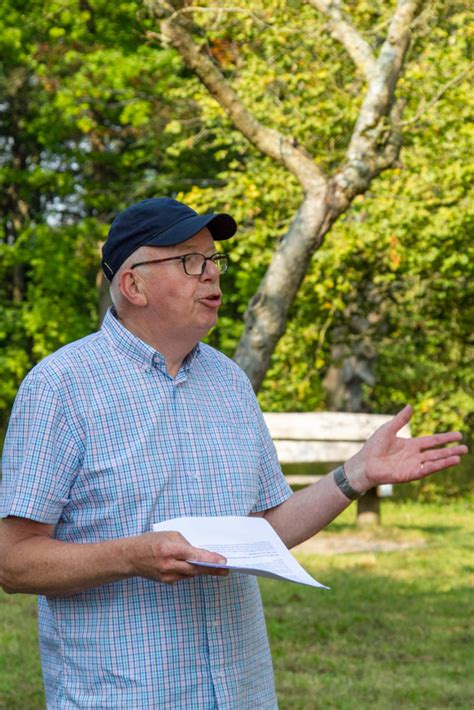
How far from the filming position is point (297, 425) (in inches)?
470

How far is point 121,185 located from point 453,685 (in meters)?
17.3

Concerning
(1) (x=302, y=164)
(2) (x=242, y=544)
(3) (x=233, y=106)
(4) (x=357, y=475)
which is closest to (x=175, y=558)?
(2) (x=242, y=544)

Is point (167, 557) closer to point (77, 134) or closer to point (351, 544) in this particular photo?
point (351, 544)

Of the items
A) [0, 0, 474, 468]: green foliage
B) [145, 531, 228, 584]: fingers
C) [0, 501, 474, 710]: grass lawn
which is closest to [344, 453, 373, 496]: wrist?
[145, 531, 228, 584]: fingers

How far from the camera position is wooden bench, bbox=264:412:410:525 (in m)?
11.7

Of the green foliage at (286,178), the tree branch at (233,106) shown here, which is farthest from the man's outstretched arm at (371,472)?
the green foliage at (286,178)

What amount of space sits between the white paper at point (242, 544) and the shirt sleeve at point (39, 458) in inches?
9.1

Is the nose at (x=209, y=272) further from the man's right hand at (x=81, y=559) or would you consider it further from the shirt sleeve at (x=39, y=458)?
the man's right hand at (x=81, y=559)

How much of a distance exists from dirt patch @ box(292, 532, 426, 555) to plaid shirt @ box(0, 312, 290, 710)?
7955 mm

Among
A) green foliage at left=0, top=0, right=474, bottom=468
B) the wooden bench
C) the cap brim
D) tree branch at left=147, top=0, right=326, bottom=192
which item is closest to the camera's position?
the cap brim

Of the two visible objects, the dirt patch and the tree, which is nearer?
the tree

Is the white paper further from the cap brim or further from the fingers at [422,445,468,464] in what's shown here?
the cap brim

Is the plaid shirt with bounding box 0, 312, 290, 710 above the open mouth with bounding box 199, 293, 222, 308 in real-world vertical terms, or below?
below

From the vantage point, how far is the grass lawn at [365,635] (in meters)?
6.00
